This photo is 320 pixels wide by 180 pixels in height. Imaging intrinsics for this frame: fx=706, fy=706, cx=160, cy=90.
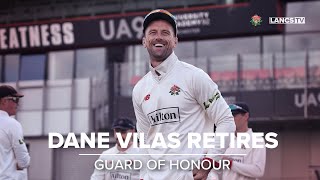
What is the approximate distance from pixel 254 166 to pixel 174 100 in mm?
1908

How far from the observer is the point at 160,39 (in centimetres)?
339

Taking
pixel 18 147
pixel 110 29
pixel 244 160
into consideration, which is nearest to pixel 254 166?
pixel 244 160

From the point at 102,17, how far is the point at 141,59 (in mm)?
1992

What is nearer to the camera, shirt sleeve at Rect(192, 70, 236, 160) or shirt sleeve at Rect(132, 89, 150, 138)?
shirt sleeve at Rect(192, 70, 236, 160)

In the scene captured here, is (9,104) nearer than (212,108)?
No

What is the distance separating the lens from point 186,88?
134 inches

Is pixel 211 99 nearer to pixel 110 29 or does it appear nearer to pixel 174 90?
pixel 174 90

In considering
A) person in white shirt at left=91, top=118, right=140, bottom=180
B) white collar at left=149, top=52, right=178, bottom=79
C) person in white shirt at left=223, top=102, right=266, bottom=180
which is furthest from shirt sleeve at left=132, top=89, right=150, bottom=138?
person in white shirt at left=91, top=118, right=140, bottom=180

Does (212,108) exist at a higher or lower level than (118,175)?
higher

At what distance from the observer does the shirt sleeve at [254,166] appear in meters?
5.10

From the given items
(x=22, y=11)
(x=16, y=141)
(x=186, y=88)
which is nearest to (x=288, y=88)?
(x=22, y=11)

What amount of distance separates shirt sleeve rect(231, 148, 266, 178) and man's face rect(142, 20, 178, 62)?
1872 millimetres

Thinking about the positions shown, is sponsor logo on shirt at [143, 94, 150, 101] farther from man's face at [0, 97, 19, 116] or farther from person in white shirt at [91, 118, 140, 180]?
person in white shirt at [91, 118, 140, 180]

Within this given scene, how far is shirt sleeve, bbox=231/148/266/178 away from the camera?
5.10 metres
